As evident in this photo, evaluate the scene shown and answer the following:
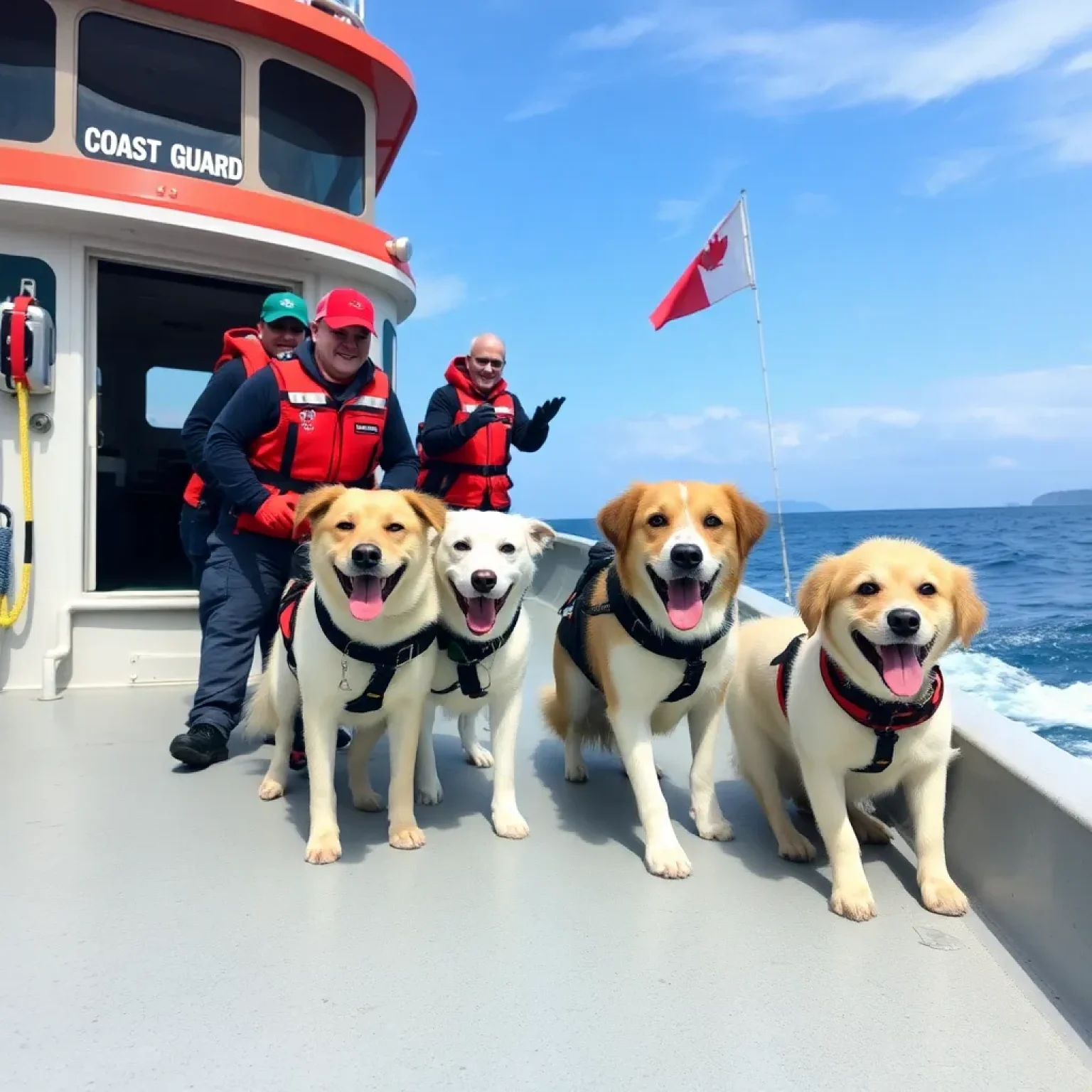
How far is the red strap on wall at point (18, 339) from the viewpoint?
4117 mm

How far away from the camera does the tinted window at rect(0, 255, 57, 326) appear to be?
14.2 feet

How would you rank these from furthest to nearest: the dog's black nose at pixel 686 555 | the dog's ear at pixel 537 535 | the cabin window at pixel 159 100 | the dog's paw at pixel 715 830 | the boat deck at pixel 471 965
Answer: the cabin window at pixel 159 100 < the dog's ear at pixel 537 535 < the dog's paw at pixel 715 830 < the dog's black nose at pixel 686 555 < the boat deck at pixel 471 965

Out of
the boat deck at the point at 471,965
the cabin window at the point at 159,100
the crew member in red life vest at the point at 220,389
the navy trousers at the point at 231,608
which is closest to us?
the boat deck at the point at 471,965

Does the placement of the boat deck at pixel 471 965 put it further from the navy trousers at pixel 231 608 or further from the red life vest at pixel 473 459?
the red life vest at pixel 473 459

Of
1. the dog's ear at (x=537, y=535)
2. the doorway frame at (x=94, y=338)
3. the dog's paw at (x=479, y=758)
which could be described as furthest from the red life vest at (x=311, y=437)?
the doorway frame at (x=94, y=338)

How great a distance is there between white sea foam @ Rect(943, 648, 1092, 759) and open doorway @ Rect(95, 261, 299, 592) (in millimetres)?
6817

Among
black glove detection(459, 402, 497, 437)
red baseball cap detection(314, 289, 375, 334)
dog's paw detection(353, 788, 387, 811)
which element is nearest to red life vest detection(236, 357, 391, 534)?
red baseball cap detection(314, 289, 375, 334)

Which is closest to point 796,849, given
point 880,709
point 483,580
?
point 880,709

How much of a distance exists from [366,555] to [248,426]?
50.3 inches

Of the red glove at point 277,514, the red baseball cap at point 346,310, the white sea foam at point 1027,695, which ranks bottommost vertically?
the white sea foam at point 1027,695

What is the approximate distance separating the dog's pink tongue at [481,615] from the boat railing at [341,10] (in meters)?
4.21

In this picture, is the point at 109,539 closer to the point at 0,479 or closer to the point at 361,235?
the point at 0,479

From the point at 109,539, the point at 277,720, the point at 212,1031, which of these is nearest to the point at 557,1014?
the point at 212,1031

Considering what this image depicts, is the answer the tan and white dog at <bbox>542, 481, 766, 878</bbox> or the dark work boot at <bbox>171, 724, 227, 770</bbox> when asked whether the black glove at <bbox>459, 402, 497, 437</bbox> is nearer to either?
the tan and white dog at <bbox>542, 481, 766, 878</bbox>
